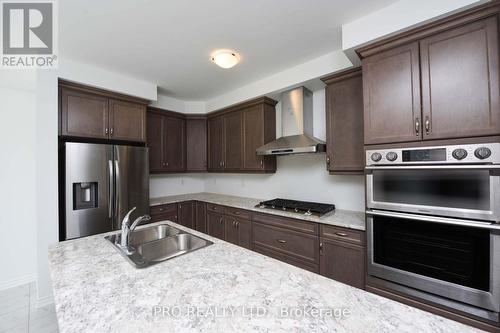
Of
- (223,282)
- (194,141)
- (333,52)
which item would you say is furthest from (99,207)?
(333,52)

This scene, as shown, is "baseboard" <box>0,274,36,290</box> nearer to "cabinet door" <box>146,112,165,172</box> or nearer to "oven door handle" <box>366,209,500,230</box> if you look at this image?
"cabinet door" <box>146,112,165,172</box>

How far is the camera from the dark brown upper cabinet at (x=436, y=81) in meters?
1.31

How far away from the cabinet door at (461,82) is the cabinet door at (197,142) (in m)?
3.18

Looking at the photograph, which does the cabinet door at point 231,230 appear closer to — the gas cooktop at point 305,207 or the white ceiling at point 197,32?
the gas cooktop at point 305,207

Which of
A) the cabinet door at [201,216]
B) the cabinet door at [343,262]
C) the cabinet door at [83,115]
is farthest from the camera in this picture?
the cabinet door at [201,216]

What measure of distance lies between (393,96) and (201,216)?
3.00 m

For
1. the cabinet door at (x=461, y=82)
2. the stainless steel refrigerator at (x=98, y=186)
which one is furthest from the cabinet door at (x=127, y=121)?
the cabinet door at (x=461, y=82)

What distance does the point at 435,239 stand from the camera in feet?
4.81

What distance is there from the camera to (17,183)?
8.86 ft

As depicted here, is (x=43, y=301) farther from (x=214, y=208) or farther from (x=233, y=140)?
(x=233, y=140)

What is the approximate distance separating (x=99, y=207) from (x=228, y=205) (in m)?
1.54

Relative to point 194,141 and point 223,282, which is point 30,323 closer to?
point 223,282

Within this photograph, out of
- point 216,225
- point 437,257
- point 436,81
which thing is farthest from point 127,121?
point 437,257

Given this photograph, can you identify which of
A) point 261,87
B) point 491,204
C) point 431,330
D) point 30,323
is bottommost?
point 30,323
